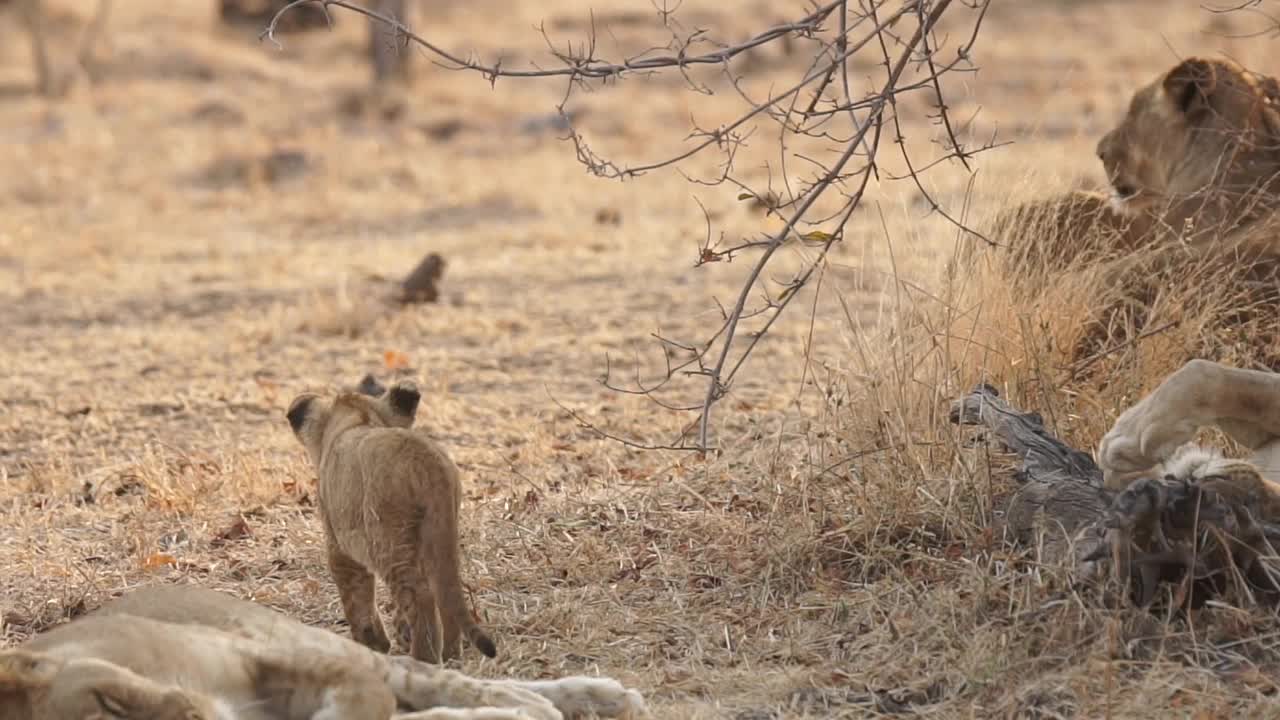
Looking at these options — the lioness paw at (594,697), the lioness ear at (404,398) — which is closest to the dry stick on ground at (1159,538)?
the lioness paw at (594,697)

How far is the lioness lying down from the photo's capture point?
3.17m

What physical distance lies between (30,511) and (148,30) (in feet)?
67.9

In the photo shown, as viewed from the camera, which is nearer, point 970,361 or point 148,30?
point 970,361

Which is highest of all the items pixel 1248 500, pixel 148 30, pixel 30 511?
pixel 148 30

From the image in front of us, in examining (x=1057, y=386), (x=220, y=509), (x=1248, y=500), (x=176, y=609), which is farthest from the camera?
(x=220, y=509)

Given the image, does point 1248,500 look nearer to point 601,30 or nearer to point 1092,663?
point 1092,663

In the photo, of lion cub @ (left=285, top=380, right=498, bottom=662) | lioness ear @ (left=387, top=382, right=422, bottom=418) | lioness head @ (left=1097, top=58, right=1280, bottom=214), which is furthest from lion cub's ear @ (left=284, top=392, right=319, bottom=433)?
lioness head @ (left=1097, top=58, right=1280, bottom=214)

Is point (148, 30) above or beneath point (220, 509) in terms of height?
above

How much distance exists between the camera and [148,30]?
25359 millimetres

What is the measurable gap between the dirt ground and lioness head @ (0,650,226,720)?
122 centimetres

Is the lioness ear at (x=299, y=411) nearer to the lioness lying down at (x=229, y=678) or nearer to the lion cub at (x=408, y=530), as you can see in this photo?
the lion cub at (x=408, y=530)

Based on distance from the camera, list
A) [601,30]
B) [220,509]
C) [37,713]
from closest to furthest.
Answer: [37,713] → [220,509] → [601,30]

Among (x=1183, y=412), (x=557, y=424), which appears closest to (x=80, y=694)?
(x=1183, y=412)

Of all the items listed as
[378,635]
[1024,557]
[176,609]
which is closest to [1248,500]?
[1024,557]
